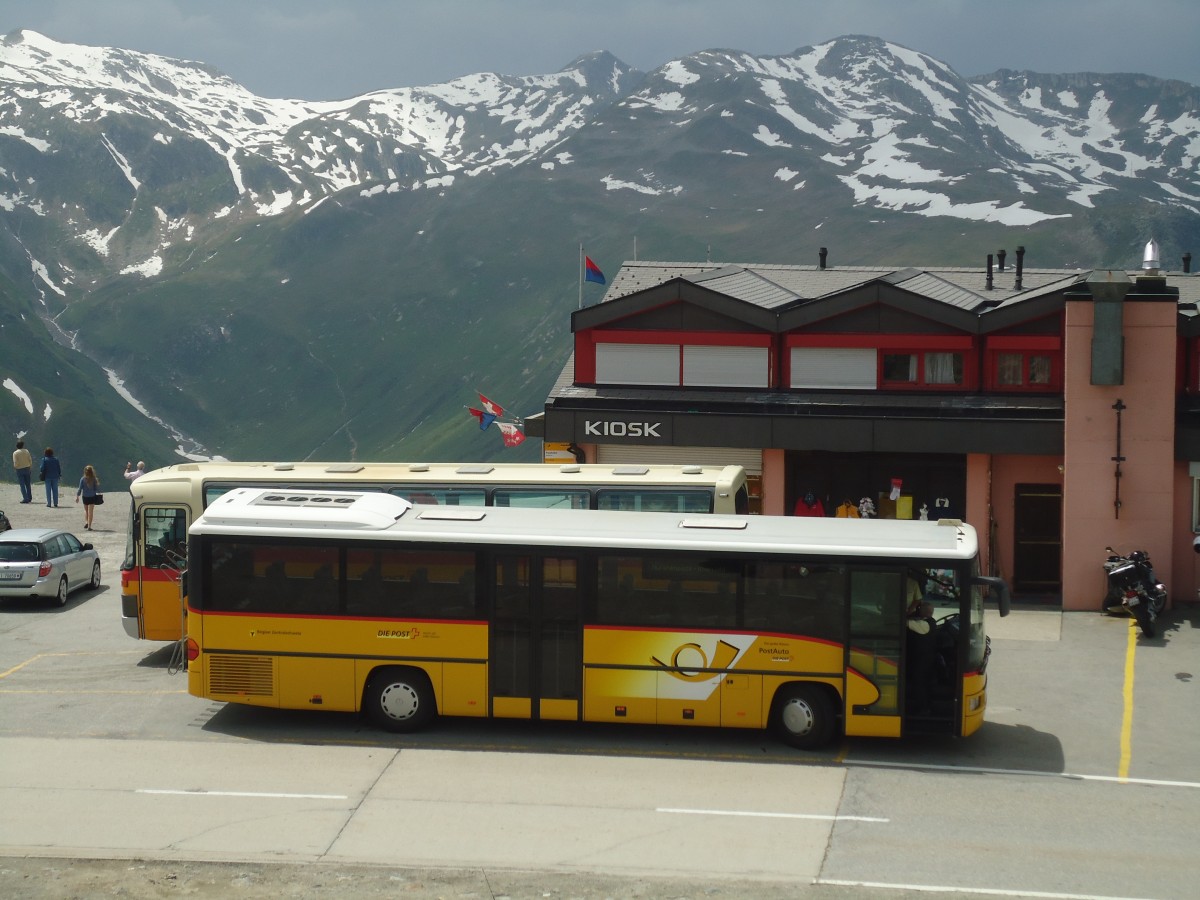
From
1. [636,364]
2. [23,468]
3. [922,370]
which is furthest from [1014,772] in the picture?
[23,468]

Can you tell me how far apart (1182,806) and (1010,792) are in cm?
193

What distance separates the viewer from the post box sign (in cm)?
3312

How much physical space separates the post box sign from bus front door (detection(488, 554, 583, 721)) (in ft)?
49.7

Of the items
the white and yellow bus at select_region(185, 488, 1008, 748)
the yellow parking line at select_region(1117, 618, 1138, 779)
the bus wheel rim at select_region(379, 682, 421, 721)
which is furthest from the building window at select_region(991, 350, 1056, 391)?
the bus wheel rim at select_region(379, 682, 421, 721)

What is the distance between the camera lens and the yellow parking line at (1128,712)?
17920mm

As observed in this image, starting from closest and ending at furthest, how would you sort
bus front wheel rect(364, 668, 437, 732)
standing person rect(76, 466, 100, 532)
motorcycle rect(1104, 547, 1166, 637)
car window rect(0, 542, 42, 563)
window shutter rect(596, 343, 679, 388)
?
bus front wheel rect(364, 668, 437, 732)
motorcycle rect(1104, 547, 1166, 637)
car window rect(0, 542, 42, 563)
window shutter rect(596, 343, 679, 388)
standing person rect(76, 466, 100, 532)

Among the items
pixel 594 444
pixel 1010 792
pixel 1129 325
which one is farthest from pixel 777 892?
pixel 594 444

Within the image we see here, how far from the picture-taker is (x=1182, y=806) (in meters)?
16.1

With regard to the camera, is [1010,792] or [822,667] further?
[822,667]

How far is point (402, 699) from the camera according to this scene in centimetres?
1873

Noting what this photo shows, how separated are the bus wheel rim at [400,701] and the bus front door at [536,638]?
3.76 feet

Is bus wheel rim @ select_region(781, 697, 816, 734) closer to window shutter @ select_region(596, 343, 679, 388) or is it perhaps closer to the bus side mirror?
the bus side mirror

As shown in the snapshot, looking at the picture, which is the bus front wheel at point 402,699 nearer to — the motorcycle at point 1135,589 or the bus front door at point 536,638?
the bus front door at point 536,638

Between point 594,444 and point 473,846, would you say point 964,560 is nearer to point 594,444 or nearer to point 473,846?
point 473,846
